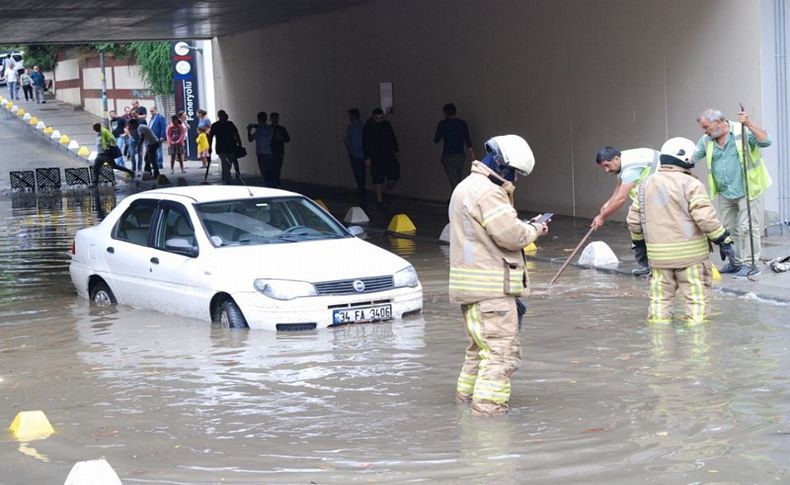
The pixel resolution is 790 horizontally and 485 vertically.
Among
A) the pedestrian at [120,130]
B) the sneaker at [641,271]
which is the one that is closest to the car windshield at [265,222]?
the sneaker at [641,271]

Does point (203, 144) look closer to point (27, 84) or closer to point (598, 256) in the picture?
point (27, 84)

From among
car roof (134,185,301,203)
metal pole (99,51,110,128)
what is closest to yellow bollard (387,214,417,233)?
car roof (134,185,301,203)

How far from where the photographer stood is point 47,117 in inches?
2042

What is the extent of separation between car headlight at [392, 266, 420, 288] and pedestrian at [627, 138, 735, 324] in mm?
2179

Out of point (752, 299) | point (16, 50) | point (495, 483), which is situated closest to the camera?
point (495, 483)

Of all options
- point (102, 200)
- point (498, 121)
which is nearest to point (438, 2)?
point (498, 121)

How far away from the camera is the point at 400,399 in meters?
7.98

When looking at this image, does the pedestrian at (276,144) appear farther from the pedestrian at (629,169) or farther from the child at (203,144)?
the pedestrian at (629,169)

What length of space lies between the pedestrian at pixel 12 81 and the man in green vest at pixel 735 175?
1921 inches

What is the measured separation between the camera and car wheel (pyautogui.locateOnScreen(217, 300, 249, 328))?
1059 centimetres

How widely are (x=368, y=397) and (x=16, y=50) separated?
6504 cm

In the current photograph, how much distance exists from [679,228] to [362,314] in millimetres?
2777

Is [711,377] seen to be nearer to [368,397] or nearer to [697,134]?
[368,397]

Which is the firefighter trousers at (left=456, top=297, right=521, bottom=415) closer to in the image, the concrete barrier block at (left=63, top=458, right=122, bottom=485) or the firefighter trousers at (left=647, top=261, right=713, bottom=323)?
the concrete barrier block at (left=63, top=458, right=122, bottom=485)
